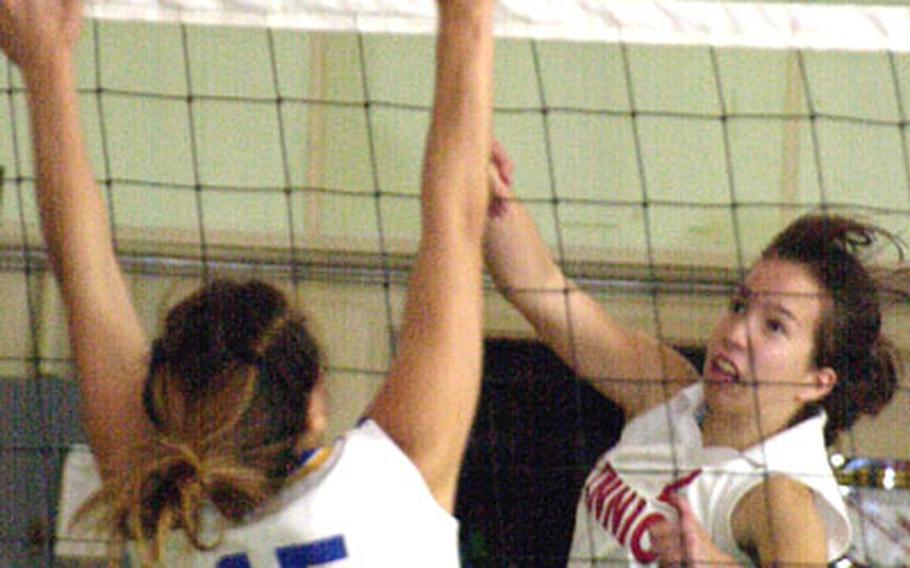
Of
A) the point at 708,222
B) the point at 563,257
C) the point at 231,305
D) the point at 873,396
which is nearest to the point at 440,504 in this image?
the point at 231,305

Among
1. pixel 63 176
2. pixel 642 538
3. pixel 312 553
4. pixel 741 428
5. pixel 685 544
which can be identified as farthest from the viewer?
pixel 741 428

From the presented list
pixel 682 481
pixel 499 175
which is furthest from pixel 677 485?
pixel 499 175

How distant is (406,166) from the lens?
11.6 ft

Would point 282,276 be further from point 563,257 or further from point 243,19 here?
point 243,19

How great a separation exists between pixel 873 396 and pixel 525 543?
170 cm

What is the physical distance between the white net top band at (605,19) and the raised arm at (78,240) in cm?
63

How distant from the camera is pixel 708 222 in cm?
358

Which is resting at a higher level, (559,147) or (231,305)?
(559,147)

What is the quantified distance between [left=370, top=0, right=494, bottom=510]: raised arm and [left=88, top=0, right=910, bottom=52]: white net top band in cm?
71

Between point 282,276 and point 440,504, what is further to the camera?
point 282,276

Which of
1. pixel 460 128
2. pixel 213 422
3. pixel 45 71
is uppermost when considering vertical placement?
pixel 45 71

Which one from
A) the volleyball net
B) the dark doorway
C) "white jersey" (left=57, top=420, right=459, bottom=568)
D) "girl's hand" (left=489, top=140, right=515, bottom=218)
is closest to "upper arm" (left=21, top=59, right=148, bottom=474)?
"white jersey" (left=57, top=420, right=459, bottom=568)

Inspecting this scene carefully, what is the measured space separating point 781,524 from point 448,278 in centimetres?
67

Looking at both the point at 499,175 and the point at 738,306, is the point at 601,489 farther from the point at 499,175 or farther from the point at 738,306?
the point at 499,175
